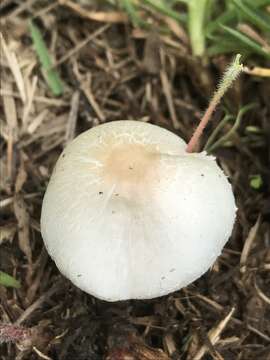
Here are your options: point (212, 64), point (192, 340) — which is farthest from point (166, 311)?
point (212, 64)

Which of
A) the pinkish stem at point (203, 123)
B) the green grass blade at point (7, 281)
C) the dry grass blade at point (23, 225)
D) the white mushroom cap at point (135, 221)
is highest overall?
the pinkish stem at point (203, 123)

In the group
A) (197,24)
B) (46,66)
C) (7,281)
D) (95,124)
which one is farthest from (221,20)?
(7,281)

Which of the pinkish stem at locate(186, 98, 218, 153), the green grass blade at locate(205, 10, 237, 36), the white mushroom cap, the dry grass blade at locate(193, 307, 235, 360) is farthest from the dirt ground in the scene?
the pinkish stem at locate(186, 98, 218, 153)

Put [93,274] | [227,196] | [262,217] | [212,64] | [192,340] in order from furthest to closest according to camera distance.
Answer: [212,64]
[262,217]
[192,340]
[227,196]
[93,274]

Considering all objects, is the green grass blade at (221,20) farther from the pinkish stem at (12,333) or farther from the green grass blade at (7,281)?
the pinkish stem at (12,333)

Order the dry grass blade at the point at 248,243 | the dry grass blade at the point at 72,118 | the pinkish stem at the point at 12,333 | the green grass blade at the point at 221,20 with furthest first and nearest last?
the dry grass blade at the point at 72,118 < the green grass blade at the point at 221,20 < the dry grass blade at the point at 248,243 < the pinkish stem at the point at 12,333

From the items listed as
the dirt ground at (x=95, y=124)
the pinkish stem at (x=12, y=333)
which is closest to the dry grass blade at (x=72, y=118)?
the dirt ground at (x=95, y=124)

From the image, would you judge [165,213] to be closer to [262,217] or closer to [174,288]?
[174,288]
